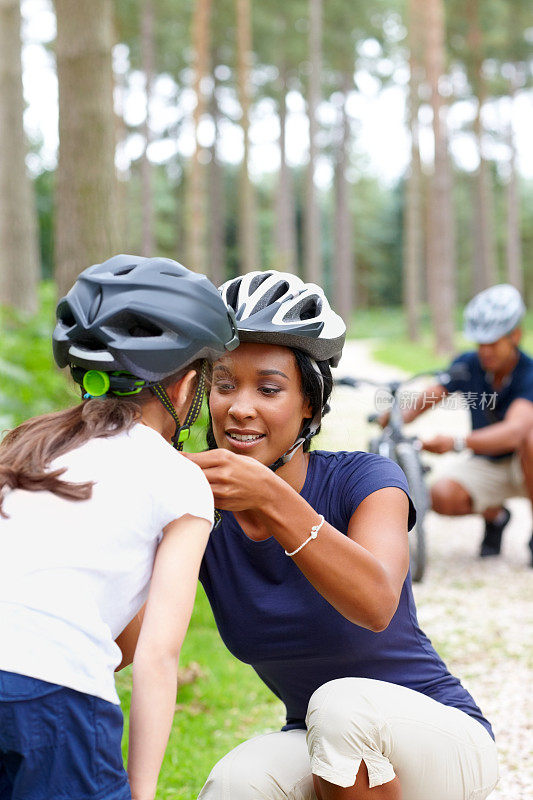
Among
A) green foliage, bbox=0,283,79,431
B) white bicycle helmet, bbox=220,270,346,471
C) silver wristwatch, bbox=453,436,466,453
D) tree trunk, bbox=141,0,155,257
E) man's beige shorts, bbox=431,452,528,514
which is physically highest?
tree trunk, bbox=141,0,155,257

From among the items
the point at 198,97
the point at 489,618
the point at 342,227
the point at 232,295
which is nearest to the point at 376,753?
the point at 232,295

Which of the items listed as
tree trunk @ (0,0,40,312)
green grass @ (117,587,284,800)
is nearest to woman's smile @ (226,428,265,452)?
green grass @ (117,587,284,800)

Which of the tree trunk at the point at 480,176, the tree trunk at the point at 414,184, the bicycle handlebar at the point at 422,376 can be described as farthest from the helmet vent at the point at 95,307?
the tree trunk at the point at 480,176

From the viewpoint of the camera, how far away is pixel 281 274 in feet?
8.91

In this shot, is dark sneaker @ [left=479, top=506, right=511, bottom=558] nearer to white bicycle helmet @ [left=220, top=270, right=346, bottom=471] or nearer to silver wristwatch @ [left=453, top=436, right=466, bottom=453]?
silver wristwatch @ [left=453, top=436, right=466, bottom=453]

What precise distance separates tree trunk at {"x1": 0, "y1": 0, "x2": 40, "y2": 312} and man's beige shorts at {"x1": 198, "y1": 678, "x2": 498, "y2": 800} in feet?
35.9

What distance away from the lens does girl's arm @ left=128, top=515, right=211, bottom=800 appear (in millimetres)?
1629

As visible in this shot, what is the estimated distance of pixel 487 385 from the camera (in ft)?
21.5

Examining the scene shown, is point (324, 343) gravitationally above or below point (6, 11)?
below

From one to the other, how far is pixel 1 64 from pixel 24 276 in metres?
2.87

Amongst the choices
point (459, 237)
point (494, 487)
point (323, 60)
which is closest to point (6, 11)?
point (494, 487)

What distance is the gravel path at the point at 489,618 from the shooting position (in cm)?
382

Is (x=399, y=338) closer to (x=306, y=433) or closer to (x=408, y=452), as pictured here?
(x=408, y=452)

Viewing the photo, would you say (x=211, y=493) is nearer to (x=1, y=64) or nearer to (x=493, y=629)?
(x=493, y=629)
